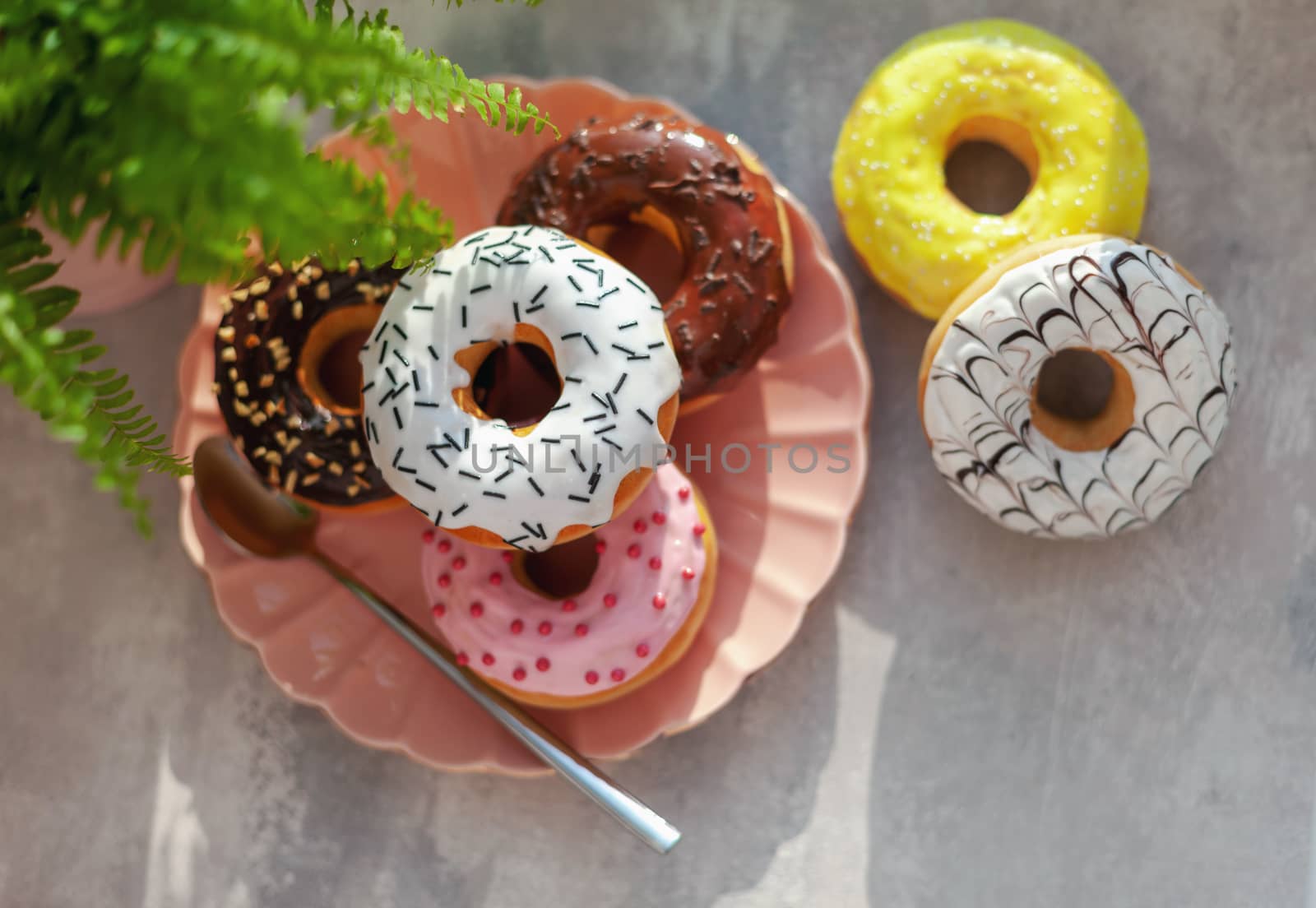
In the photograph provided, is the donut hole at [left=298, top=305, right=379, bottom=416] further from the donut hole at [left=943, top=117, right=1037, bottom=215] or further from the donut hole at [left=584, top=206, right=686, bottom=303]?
the donut hole at [left=943, top=117, right=1037, bottom=215]

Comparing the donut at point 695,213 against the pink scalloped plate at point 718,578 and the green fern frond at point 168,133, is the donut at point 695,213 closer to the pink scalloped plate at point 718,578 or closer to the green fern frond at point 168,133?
the pink scalloped plate at point 718,578

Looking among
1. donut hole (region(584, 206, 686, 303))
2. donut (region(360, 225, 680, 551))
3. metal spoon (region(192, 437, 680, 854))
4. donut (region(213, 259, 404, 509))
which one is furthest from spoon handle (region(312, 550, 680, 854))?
donut hole (region(584, 206, 686, 303))

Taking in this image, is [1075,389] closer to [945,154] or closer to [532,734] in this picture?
[945,154]

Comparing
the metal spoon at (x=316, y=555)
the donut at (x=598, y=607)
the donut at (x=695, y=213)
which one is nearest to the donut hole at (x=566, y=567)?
the donut at (x=598, y=607)

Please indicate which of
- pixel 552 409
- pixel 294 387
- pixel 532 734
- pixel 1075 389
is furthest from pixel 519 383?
pixel 1075 389

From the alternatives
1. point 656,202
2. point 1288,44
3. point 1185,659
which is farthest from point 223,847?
point 1288,44

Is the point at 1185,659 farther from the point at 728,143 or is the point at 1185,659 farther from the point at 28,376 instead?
the point at 28,376
